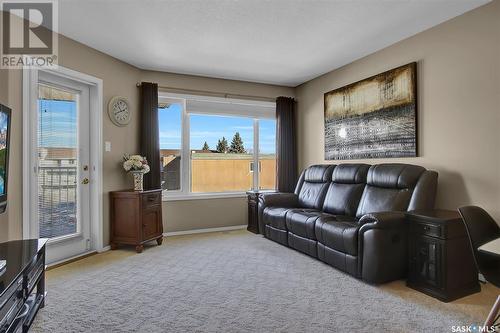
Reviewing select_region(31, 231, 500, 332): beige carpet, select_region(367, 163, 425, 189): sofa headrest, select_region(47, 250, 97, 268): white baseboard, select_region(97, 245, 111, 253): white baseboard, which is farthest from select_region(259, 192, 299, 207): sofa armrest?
select_region(47, 250, 97, 268): white baseboard

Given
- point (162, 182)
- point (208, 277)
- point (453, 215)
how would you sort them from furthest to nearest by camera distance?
point (162, 182) < point (208, 277) < point (453, 215)

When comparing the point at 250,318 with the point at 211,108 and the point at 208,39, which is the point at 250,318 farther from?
the point at 211,108

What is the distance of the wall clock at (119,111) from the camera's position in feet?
12.8

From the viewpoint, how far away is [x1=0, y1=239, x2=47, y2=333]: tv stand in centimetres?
158

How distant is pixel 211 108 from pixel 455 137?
A: 11.0 feet

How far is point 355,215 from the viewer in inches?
138

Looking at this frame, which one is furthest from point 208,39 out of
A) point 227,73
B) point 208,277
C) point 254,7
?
point 208,277

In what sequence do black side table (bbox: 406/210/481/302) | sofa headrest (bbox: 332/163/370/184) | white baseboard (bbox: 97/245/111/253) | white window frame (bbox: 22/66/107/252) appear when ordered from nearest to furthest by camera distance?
1. black side table (bbox: 406/210/481/302)
2. white window frame (bbox: 22/66/107/252)
3. sofa headrest (bbox: 332/163/370/184)
4. white baseboard (bbox: 97/245/111/253)

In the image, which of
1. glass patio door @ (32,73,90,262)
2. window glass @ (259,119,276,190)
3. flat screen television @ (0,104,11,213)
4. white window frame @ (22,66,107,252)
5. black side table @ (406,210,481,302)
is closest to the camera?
flat screen television @ (0,104,11,213)

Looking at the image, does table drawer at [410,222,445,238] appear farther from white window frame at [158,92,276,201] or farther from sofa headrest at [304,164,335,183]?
white window frame at [158,92,276,201]

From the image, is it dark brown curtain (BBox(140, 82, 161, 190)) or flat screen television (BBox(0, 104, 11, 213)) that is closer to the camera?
flat screen television (BBox(0, 104, 11, 213))

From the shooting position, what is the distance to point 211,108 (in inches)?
192

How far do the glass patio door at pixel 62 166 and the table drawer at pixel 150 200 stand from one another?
0.70m

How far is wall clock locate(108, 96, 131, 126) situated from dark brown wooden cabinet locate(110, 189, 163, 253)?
966 millimetres
